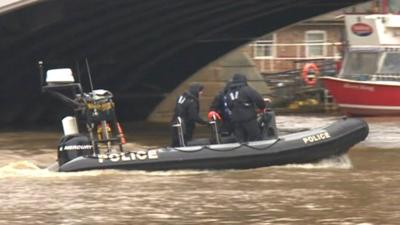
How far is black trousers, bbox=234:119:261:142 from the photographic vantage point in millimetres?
16609

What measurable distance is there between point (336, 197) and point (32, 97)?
60.6 ft

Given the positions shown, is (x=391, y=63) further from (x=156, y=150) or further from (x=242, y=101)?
(x=156, y=150)

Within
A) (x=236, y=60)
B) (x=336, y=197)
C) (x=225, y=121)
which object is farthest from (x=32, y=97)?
(x=336, y=197)

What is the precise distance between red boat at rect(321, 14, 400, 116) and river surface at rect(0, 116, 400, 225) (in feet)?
43.1

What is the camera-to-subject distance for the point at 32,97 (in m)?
30.9

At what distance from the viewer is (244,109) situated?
16.6m

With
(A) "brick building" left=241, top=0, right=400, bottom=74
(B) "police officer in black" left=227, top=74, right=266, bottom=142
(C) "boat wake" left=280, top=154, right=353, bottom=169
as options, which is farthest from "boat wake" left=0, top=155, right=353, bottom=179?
(A) "brick building" left=241, top=0, right=400, bottom=74

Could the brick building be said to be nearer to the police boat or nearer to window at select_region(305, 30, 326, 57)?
window at select_region(305, 30, 326, 57)

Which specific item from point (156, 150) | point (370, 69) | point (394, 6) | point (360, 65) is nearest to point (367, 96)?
point (370, 69)

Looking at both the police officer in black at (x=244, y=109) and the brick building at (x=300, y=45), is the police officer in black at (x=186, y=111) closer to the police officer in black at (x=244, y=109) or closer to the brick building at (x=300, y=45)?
the police officer in black at (x=244, y=109)

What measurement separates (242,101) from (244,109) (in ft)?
0.45

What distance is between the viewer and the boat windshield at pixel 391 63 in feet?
107

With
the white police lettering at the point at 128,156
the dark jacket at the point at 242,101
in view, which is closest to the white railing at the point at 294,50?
the dark jacket at the point at 242,101

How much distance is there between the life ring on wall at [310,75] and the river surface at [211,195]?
17.7 m
